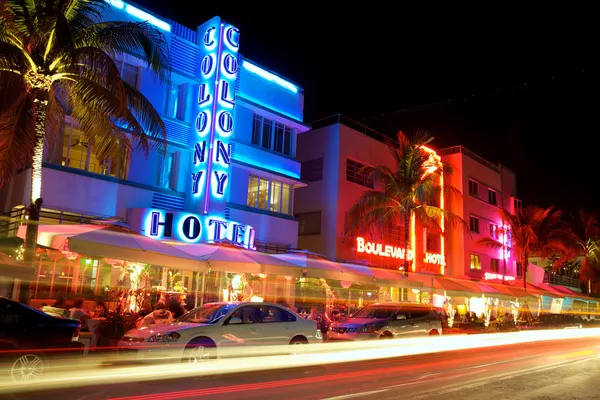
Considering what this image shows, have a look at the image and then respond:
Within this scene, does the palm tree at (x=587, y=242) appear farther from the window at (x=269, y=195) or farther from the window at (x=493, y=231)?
the window at (x=269, y=195)

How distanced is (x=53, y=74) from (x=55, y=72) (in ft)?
0.29

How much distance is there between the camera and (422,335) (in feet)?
60.5

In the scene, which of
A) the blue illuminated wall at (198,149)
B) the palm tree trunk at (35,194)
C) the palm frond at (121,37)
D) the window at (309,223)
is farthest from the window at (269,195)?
the palm tree trunk at (35,194)

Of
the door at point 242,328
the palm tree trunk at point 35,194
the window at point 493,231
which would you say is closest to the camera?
the door at point 242,328

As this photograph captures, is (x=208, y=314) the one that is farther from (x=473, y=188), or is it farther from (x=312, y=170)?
(x=473, y=188)

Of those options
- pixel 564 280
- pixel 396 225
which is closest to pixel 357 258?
pixel 396 225

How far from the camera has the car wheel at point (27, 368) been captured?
8.89m

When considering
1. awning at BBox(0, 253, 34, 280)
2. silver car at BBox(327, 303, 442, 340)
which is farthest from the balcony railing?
awning at BBox(0, 253, 34, 280)

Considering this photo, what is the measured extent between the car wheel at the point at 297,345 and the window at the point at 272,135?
44.5ft

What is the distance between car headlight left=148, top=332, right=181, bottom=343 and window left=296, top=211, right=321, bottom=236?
18518 mm

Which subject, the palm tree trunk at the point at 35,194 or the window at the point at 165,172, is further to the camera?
the window at the point at 165,172

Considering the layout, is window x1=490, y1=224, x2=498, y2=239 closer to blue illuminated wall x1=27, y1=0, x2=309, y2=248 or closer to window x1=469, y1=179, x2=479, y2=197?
window x1=469, y1=179, x2=479, y2=197

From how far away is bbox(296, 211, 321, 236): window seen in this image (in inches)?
1156

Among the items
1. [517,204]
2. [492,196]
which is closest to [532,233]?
[492,196]
